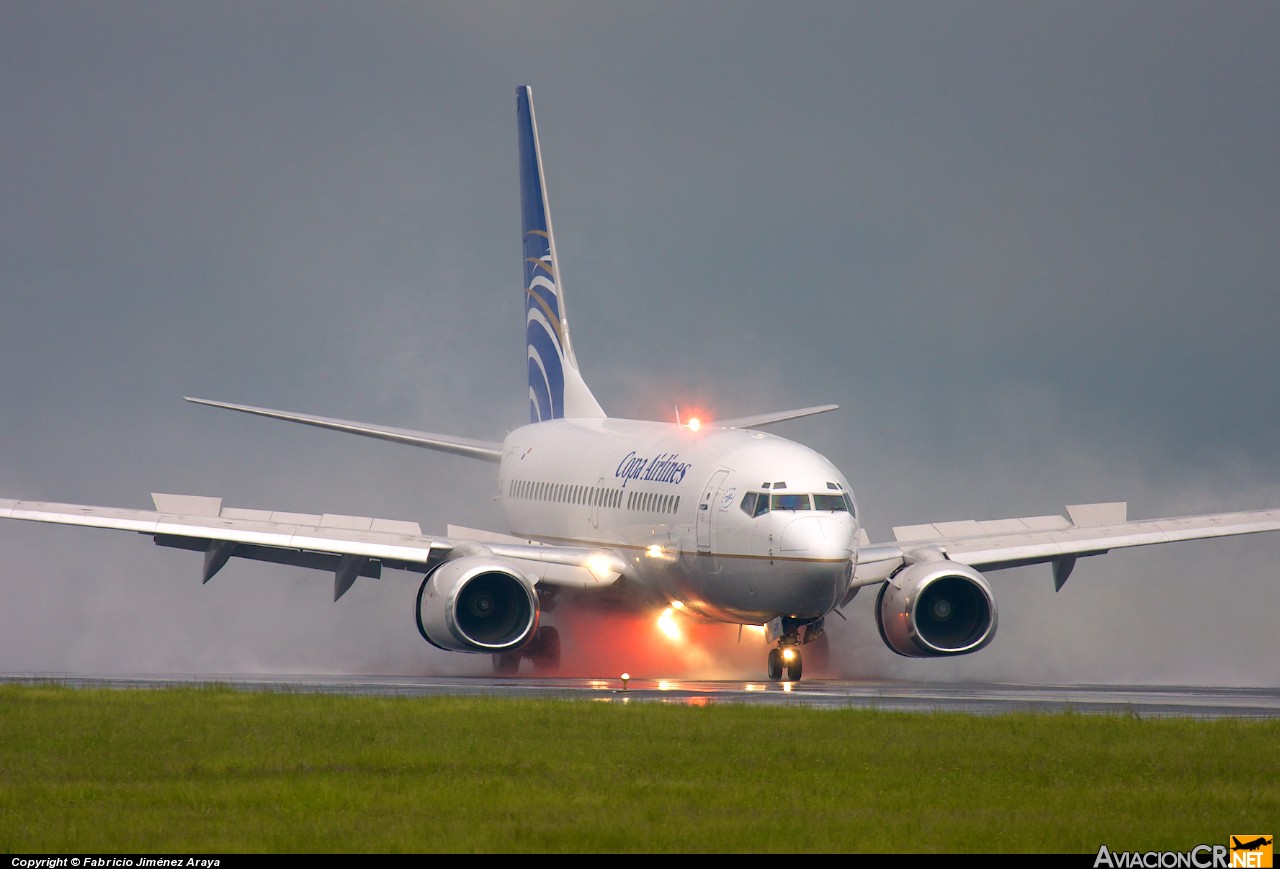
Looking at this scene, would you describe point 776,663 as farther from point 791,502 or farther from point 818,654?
point 818,654

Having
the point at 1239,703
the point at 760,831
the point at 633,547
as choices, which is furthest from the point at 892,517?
the point at 760,831

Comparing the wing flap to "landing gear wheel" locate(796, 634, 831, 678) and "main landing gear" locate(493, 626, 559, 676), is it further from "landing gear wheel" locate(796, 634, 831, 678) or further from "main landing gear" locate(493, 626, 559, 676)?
"main landing gear" locate(493, 626, 559, 676)

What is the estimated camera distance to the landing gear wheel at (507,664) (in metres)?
36.7

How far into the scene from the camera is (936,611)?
33594 millimetres

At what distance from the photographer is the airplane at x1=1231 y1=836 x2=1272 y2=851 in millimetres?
13320

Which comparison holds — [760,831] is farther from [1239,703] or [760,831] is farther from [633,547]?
[633,547]

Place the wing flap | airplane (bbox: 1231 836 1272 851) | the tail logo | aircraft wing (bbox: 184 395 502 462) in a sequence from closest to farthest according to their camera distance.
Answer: airplane (bbox: 1231 836 1272 851), the wing flap, aircraft wing (bbox: 184 395 502 462), the tail logo

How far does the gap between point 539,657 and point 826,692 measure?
380 inches

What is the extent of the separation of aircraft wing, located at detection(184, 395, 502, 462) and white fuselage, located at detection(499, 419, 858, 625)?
151 inches

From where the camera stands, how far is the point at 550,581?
35188 mm

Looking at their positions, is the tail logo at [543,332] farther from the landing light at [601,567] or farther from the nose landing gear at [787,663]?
the nose landing gear at [787,663]

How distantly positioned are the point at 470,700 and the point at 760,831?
10844 mm

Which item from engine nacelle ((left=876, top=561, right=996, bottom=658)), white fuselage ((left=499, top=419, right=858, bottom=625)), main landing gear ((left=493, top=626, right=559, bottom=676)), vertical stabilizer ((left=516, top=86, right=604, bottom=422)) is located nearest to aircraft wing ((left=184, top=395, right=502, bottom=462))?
vertical stabilizer ((left=516, top=86, right=604, bottom=422))

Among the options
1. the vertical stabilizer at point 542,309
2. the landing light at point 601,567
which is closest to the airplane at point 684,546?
the landing light at point 601,567
